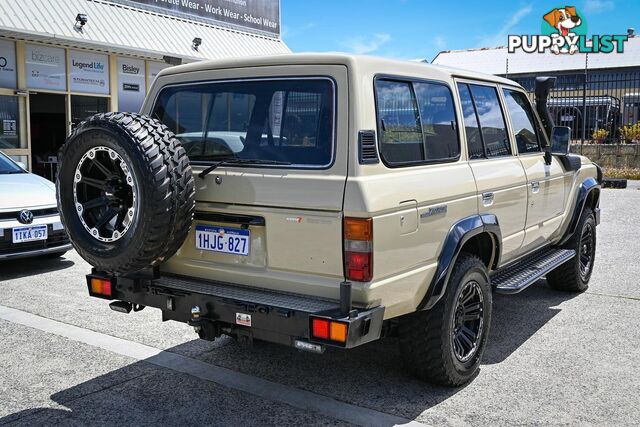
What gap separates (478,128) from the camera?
4570 millimetres

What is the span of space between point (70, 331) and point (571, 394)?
3768 millimetres

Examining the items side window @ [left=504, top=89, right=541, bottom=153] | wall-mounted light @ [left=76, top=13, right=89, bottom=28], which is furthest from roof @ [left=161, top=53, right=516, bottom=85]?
wall-mounted light @ [left=76, top=13, right=89, bottom=28]

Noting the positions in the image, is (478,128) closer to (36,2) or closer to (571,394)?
(571,394)

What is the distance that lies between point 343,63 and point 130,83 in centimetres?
1235

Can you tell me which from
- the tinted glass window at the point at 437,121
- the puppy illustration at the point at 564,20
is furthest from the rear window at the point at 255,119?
the puppy illustration at the point at 564,20

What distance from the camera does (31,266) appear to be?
7.62 metres

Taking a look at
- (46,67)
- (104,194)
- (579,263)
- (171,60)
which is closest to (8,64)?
(46,67)

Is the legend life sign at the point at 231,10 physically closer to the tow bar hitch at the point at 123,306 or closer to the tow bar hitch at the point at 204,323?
the tow bar hitch at the point at 123,306

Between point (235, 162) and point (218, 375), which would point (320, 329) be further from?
point (218, 375)

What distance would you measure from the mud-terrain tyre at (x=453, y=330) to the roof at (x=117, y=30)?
10136 millimetres

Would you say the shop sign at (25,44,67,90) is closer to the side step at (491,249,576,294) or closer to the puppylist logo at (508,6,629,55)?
the side step at (491,249,576,294)

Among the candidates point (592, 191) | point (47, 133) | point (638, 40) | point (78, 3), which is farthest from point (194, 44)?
point (638, 40)

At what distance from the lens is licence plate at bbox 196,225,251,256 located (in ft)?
11.9

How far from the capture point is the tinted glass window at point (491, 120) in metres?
4.68
